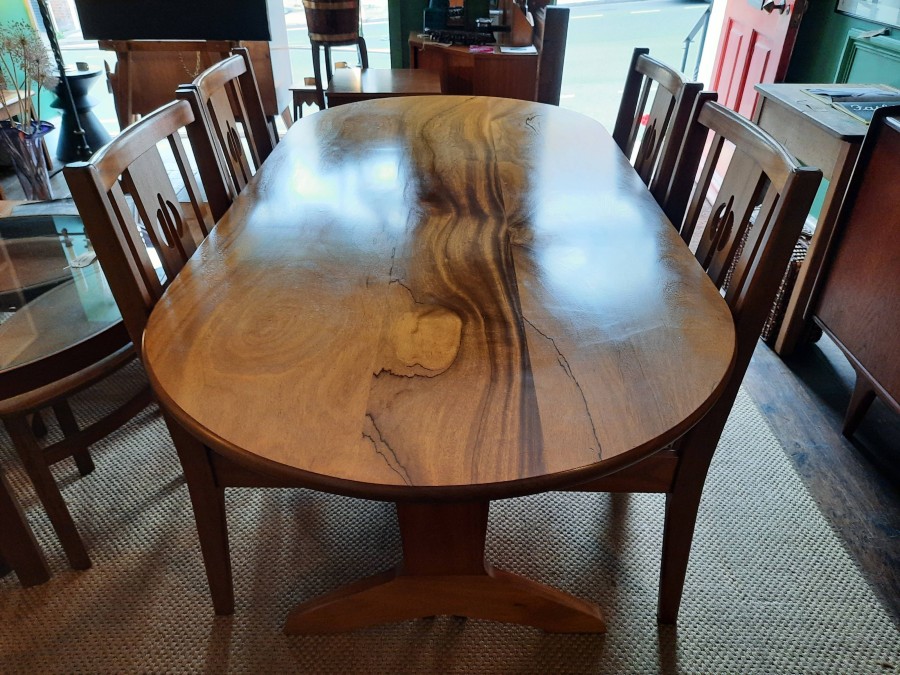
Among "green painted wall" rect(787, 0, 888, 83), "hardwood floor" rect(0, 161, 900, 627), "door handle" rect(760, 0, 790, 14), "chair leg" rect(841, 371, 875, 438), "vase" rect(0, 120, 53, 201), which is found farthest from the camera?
"door handle" rect(760, 0, 790, 14)

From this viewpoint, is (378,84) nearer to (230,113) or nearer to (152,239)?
(230,113)

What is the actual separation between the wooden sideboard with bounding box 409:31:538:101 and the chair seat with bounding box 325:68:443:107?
9cm

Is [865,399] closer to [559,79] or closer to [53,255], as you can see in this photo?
[559,79]

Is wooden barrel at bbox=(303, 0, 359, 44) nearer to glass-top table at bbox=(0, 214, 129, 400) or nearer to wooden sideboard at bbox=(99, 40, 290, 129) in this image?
wooden sideboard at bbox=(99, 40, 290, 129)

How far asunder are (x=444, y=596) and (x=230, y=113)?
1.24 meters

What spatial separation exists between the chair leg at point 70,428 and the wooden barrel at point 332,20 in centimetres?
232

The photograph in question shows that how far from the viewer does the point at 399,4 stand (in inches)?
150

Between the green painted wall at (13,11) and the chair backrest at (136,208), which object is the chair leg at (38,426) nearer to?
the chair backrest at (136,208)

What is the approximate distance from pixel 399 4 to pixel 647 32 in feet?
14.6

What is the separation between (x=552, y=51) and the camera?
2.60 metres

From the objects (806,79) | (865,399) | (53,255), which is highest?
(806,79)

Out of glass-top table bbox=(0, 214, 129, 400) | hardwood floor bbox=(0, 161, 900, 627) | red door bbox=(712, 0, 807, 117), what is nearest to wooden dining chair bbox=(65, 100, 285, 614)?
glass-top table bbox=(0, 214, 129, 400)

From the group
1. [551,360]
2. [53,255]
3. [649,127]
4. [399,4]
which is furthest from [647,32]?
[551,360]

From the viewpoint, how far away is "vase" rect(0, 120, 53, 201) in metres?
2.12
